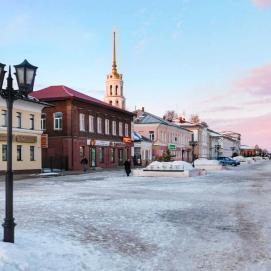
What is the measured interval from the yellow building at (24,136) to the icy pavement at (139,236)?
22.3 metres

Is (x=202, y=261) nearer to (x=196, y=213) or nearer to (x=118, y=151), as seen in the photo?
(x=196, y=213)

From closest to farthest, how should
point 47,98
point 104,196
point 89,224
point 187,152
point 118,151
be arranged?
point 89,224 < point 104,196 < point 47,98 < point 118,151 < point 187,152

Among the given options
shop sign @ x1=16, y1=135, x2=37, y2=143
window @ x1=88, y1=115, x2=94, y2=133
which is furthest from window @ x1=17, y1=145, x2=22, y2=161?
window @ x1=88, y1=115, x2=94, y2=133

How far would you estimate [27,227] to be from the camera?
10.8m

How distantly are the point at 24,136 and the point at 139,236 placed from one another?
3158cm

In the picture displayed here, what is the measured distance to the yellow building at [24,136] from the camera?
1501 inches

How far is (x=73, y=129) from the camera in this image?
4838 cm

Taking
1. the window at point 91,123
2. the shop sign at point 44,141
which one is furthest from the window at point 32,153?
the window at point 91,123

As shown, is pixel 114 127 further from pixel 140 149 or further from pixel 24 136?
pixel 24 136

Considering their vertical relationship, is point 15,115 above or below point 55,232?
above

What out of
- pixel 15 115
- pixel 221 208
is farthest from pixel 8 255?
pixel 15 115

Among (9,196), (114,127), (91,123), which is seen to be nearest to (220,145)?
(114,127)

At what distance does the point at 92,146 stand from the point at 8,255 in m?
46.0

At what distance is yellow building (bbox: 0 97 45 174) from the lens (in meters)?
38.1
